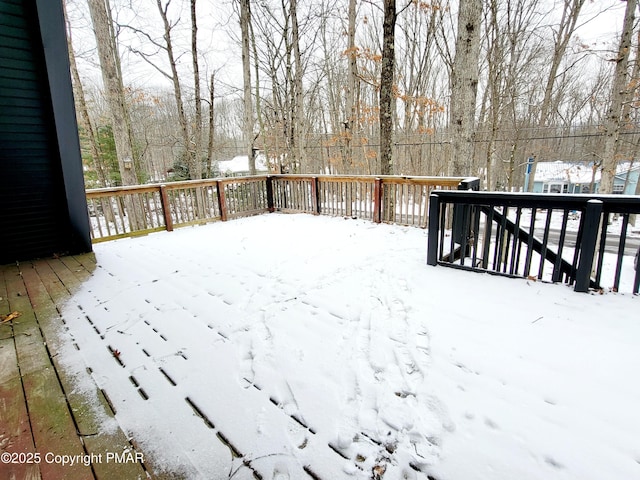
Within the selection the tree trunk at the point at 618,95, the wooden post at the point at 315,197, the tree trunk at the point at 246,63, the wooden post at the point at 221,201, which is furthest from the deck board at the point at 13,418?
the tree trunk at the point at 618,95

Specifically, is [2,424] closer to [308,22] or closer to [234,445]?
[234,445]

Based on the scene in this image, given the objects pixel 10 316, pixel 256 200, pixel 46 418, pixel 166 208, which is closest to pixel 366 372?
pixel 46 418

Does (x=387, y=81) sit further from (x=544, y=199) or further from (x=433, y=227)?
(x=544, y=199)

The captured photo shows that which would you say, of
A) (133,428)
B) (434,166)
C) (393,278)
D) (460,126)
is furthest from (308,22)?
(133,428)

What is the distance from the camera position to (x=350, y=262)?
13.1 feet

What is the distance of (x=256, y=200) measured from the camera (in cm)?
764

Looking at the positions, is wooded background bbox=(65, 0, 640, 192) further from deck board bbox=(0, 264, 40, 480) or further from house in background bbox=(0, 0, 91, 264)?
deck board bbox=(0, 264, 40, 480)

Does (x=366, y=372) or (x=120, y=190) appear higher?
(x=120, y=190)

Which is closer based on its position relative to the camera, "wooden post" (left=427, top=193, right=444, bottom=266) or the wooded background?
"wooden post" (left=427, top=193, right=444, bottom=266)

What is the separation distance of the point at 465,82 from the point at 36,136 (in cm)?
628

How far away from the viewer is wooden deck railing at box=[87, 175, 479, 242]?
218 inches

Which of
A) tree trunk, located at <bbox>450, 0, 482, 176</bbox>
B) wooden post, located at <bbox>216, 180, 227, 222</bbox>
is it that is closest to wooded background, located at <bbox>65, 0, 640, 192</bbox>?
tree trunk, located at <bbox>450, 0, 482, 176</bbox>

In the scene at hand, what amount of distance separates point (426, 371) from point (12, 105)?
5.25m

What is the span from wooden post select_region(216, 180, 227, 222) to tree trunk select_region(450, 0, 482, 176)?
4772mm
